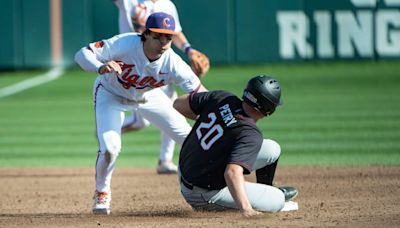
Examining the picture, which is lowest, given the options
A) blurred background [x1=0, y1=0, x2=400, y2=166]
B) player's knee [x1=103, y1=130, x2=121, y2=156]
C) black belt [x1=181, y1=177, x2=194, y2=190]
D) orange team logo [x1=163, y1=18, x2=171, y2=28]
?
blurred background [x1=0, y1=0, x2=400, y2=166]

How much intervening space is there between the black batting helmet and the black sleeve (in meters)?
0.20

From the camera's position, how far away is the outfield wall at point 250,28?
1936 centimetres

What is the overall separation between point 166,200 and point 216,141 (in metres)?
1.76

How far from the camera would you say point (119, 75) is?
755cm

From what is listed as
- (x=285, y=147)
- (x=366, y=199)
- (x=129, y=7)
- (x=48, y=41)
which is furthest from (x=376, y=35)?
(x=366, y=199)

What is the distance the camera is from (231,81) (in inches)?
717

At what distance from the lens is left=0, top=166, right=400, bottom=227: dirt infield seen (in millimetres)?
6805

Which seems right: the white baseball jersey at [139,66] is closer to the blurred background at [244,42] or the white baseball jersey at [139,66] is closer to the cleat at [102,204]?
the cleat at [102,204]

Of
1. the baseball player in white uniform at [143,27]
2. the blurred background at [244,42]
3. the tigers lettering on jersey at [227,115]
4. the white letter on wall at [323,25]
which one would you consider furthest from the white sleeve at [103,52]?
the white letter on wall at [323,25]

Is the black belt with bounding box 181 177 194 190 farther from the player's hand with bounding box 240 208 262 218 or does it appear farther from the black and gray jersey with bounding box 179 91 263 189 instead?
the player's hand with bounding box 240 208 262 218

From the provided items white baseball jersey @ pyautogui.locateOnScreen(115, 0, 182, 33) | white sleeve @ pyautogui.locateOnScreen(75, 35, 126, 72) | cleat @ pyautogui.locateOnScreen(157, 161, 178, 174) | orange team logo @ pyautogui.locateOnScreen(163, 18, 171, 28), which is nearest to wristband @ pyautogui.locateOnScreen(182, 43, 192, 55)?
white baseball jersey @ pyautogui.locateOnScreen(115, 0, 182, 33)

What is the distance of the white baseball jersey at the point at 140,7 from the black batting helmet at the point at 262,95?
3.38 metres

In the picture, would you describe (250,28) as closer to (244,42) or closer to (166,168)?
(244,42)

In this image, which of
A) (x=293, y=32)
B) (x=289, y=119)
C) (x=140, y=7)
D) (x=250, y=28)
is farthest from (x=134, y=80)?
(x=293, y=32)
